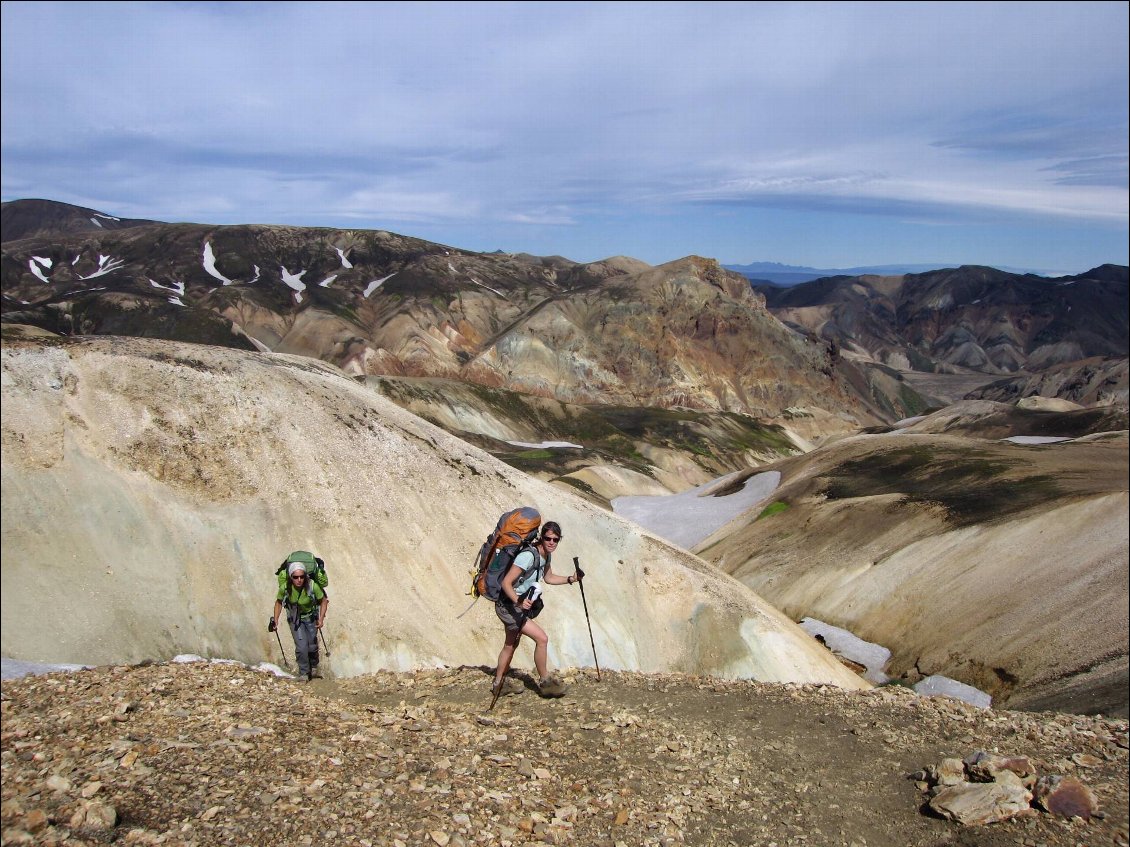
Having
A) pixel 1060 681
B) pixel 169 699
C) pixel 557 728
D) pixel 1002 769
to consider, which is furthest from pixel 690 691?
pixel 1060 681

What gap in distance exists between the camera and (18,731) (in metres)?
6.64

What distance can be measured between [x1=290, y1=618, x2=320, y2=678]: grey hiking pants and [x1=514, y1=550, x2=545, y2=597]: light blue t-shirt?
385 centimetres

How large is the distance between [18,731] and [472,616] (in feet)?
40.0

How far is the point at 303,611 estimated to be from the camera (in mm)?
11328

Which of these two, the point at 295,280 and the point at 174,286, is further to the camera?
the point at 295,280

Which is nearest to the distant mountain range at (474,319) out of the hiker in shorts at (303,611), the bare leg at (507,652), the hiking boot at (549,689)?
the hiker in shorts at (303,611)

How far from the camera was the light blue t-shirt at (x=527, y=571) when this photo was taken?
937 centimetres

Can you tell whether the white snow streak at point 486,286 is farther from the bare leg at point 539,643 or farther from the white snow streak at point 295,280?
the bare leg at point 539,643

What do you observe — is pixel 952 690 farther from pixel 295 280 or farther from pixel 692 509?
pixel 295 280

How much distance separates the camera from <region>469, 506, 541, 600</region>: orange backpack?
9.41m

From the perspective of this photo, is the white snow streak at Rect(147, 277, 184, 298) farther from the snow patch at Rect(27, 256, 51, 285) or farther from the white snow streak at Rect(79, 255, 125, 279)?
the snow patch at Rect(27, 256, 51, 285)

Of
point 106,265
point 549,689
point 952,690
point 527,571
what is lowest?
point 952,690

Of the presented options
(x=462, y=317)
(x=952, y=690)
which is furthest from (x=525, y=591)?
(x=462, y=317)

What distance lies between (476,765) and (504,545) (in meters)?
2.64
